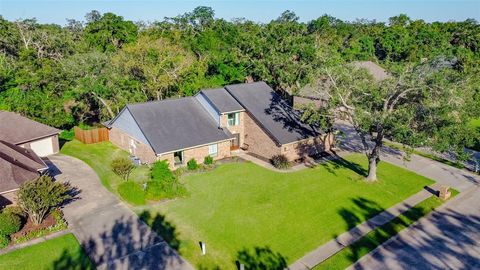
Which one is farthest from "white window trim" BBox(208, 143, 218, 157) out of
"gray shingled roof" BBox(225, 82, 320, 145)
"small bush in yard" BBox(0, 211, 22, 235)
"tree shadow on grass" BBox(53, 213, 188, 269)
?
"small bush in yard" BBox(0, 211, 22, 235)

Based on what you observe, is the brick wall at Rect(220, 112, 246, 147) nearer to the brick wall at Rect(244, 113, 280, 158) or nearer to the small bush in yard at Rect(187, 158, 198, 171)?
the brick wall at Rect(244, 113, 280, 158)

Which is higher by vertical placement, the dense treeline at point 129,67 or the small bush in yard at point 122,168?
the dense treeline at point 129,67

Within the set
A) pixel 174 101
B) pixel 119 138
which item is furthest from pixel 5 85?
pixel 174 101

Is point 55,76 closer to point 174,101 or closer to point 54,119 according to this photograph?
point 54,119

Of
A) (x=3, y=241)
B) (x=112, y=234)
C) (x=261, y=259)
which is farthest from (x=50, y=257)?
(x=261, y=259)

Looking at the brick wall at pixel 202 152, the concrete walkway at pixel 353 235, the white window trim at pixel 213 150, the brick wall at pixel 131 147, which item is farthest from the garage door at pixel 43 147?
the concrete walkway at pixel 353 235

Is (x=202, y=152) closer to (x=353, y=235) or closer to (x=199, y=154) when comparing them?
(x=199, y=154)

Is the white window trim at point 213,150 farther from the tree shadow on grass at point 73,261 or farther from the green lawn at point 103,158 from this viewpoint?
the tree shadow on grass at point 73,261
